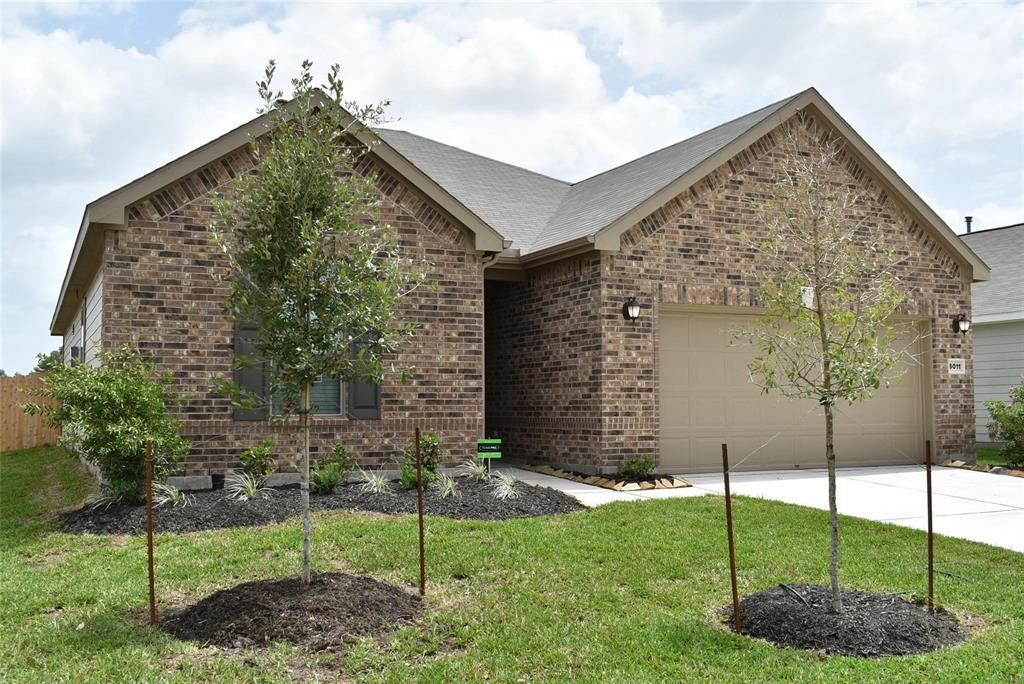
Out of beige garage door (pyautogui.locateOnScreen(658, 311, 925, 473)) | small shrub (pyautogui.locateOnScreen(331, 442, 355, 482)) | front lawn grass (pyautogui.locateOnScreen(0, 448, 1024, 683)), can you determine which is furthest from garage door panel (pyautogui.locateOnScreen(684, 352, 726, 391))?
small shrub (pyautogui.locateOnScreen(331, 442, 355, 482))

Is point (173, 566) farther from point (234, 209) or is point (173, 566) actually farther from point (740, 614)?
point (740, 614)

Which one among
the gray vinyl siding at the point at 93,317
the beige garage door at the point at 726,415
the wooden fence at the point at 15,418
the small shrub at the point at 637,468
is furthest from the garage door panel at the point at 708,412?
the wooden fence at the point at 15,418

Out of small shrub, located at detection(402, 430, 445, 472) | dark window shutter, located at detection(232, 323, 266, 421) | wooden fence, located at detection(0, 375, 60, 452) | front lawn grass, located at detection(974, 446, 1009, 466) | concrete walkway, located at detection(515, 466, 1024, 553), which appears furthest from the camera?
wooden fence, located at detection(0, 375, 60, 452)

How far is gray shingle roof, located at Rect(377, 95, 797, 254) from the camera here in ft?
42.9

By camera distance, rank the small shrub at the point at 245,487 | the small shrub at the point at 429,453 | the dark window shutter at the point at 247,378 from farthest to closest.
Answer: the small shrub at the point at 429,453, the dark window shutter at the point at 247,378, the small shrub at the point at 245,487

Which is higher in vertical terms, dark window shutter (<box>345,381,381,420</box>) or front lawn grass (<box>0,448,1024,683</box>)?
dark window shutter (<box>345,381,381,420</box>)

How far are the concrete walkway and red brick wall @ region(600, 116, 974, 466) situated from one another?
117 centimetres

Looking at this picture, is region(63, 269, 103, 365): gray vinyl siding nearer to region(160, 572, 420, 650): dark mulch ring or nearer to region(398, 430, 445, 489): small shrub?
region(398, 430, 445, 489): small shrub

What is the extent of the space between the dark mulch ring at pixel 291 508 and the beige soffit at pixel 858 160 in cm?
394

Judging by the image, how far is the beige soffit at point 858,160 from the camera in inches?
472

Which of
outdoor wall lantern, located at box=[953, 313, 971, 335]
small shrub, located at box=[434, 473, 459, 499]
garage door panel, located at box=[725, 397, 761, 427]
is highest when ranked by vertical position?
outdoor wall lantern, located at box=[953, 313, 971, 335]

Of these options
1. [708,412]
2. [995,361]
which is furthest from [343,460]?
[995,361]

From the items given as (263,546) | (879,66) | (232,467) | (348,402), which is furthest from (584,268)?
(263,546)

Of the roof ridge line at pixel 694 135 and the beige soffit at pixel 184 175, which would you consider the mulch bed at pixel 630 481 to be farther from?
the roof ridge line at pixel 694 135
